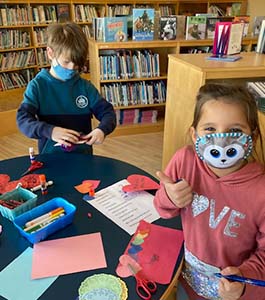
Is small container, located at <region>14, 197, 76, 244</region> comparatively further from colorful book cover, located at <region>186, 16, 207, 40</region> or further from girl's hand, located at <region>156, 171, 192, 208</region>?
colorful book cover, located at <region>186, 16, 207, 40</region>

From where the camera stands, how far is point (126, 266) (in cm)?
83

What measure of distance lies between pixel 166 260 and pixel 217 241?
0.15 m

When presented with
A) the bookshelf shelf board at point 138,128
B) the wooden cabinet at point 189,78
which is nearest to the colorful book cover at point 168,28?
the bookshelf shelf board at point 138,128

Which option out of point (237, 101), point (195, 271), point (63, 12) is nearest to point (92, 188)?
point (195, 271)

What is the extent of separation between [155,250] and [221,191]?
250 millimetres

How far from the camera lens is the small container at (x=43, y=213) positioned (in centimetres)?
90

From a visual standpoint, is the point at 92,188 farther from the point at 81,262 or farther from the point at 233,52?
the point at 233,52

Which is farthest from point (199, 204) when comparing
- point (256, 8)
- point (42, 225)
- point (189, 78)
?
point (256, 8)

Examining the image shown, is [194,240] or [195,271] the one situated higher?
[194,240]

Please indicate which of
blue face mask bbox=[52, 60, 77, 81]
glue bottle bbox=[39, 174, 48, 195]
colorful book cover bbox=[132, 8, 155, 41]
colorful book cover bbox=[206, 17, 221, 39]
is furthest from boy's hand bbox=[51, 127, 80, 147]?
colorful book cover bbox=[206, 17, 221, 39]

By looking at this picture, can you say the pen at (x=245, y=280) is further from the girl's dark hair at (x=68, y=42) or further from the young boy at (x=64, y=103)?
the girl's dark hair at (x=68, y=42)

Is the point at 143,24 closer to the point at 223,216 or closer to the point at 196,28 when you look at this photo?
the point at 196,28

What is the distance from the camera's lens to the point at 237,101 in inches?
33.0

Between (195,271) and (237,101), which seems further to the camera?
(195,271)
